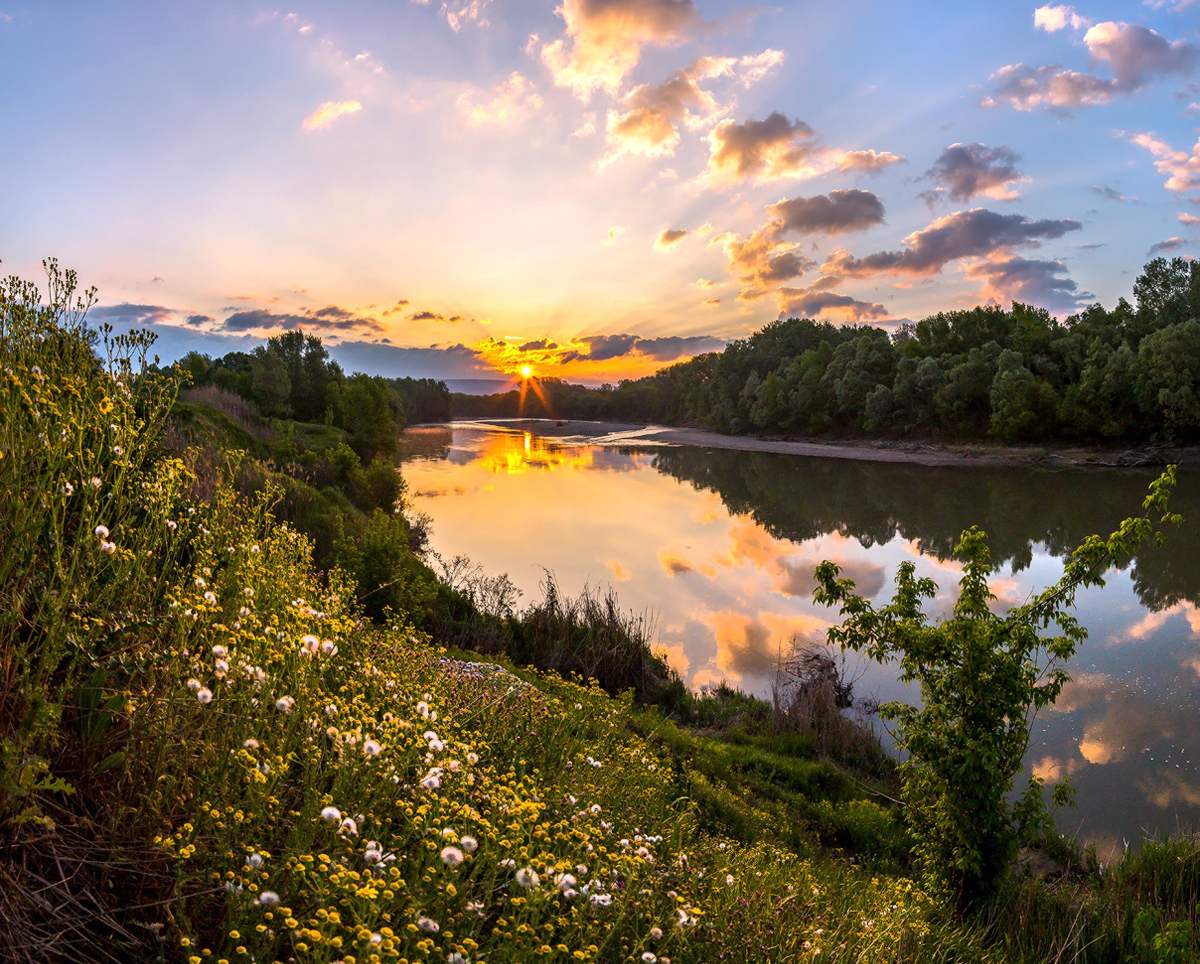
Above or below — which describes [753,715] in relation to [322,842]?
below

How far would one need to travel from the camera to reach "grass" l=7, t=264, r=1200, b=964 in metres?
2.84

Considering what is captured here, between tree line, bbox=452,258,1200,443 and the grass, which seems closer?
the grass

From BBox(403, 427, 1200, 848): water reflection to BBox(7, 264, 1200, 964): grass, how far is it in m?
5.55

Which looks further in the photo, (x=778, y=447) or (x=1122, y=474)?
(x=778, y=447)

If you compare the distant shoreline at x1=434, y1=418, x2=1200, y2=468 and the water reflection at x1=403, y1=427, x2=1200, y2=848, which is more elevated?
the distant shoreline at x1=434, y1=418, x2=1200, y2=468

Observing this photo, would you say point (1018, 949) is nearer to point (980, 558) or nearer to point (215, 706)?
point (980, 558)

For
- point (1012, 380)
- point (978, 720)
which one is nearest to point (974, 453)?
point (1012, 380)

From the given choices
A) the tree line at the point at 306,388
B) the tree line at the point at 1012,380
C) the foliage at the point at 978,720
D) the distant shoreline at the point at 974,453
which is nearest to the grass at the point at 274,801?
the foliage at the point at 978,720

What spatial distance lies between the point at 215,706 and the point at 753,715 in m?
10.4

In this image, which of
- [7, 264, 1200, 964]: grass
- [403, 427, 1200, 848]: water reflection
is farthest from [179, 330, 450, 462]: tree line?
[7, 264, 1200, 964]: grass

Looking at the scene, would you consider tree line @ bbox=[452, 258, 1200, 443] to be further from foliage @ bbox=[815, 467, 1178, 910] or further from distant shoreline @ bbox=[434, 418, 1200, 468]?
foliage @ bbox=[815, 467, 1178, 910]

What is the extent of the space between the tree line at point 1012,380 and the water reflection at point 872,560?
7.76m

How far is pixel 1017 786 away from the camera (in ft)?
33.1

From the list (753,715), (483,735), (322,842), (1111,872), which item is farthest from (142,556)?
(753,715)
